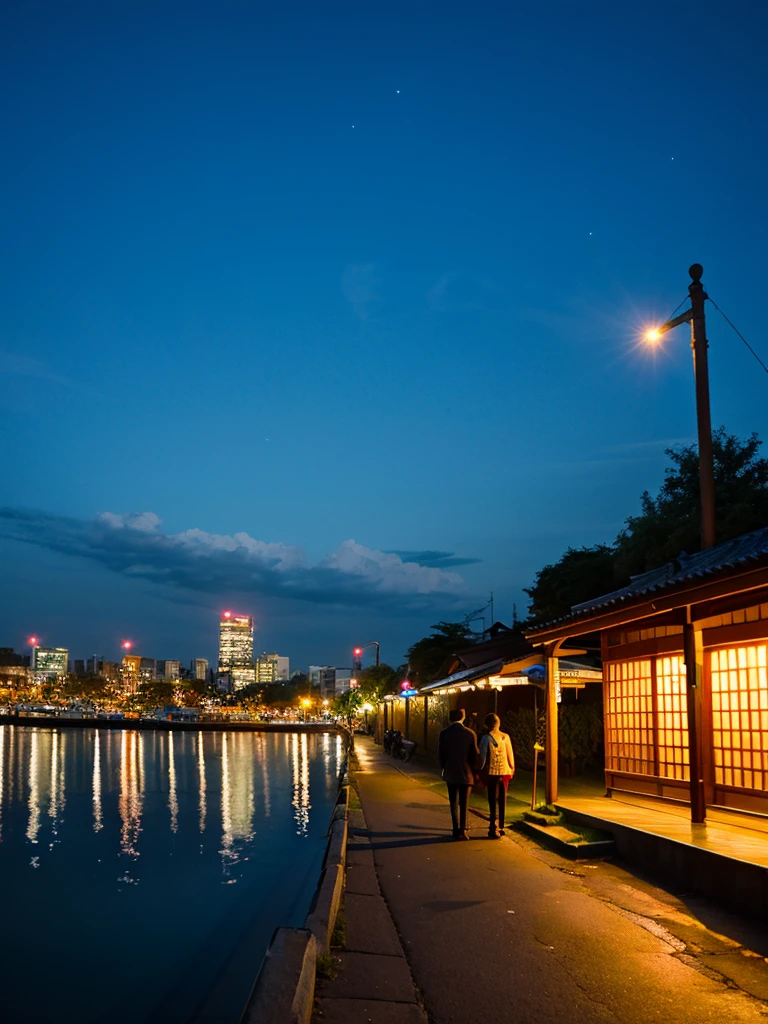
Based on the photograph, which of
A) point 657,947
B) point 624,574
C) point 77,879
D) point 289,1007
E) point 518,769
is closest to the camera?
point 289,1007

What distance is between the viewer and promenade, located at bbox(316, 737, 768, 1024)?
17.8ft

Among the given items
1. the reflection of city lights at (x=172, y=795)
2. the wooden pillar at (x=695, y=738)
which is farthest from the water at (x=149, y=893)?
the wooden pillar at (x=695, y=738)

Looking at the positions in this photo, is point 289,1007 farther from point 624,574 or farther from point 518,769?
point 624,574

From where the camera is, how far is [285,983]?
448cm

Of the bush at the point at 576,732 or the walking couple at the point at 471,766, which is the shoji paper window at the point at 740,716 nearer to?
the walking couple at the point at 471,766

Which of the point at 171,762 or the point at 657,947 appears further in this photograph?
the point at 171,762

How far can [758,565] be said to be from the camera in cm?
860

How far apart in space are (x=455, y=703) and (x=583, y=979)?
2405 centimetres

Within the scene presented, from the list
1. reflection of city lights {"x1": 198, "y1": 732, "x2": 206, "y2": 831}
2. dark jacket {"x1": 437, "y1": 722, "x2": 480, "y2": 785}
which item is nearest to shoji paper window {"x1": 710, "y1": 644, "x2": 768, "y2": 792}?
dark jacket {"x1": 437, "y1": 722, "x2": 480, "y2": 785}

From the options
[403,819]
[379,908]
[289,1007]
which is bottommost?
[403,819]

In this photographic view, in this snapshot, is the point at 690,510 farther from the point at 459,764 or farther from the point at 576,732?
the point at 459,764

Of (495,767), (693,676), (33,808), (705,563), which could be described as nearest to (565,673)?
(495,767)

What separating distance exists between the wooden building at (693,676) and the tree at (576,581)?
13811 mm

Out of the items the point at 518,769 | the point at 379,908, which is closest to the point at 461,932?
the point at 379,908
